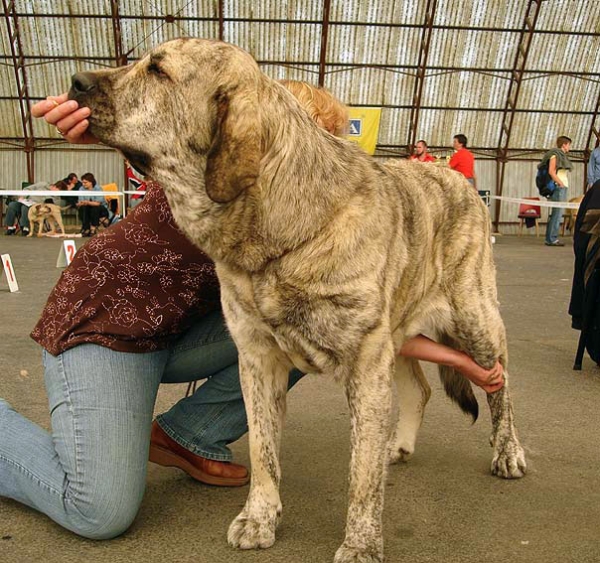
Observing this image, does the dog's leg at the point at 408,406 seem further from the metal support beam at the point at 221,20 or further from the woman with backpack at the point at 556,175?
the metal support beam at the point at 221,20

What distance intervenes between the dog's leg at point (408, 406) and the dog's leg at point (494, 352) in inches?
13.8

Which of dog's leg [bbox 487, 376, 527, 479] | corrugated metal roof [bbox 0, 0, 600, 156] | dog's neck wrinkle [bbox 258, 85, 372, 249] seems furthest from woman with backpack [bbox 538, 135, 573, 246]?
dog's neck wrinkle [bbox 258, 85, 372, 249]

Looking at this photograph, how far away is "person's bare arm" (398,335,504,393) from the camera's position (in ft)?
11.9

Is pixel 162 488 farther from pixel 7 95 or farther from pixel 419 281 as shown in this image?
pixel 7 95

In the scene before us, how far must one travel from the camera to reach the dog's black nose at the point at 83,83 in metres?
Result: 2.64

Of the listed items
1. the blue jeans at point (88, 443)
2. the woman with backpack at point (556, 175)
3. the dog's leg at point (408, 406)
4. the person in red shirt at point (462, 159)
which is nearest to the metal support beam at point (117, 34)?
the person in red shirt at point (462, 159)

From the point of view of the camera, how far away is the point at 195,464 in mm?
3615

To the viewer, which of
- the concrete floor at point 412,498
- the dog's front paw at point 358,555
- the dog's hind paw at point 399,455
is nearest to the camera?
the dog's front paw at point 358,555

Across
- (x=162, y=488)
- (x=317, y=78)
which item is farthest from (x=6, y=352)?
(x=317, y=78)

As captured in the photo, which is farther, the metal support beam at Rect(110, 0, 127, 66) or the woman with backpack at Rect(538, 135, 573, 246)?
the metal support beam at Rect(110, 0, 127, 66)

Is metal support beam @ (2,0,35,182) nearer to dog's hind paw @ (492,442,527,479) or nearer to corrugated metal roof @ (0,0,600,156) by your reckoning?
corrugated metal roof @ (0,0,600,156)

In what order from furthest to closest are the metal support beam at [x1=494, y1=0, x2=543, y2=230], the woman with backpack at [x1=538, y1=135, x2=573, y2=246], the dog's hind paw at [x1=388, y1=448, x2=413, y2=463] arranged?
the metal support beam at [x1=494, y1=0, x2=543, y2=230] < the woman with backpack at [x1=538, y1=135, x2=573, y2=246] < the dog's hind paw at [x1=388, y1=448, x2=413, y2=463]

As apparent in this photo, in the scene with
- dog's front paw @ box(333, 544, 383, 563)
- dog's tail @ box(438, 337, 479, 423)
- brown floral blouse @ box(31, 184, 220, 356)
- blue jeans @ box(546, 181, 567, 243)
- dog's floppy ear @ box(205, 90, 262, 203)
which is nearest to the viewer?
dog's floppy ear @ box(205, 90, 262, 203)

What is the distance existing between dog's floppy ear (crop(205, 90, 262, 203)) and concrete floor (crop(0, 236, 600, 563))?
1.31 metres
